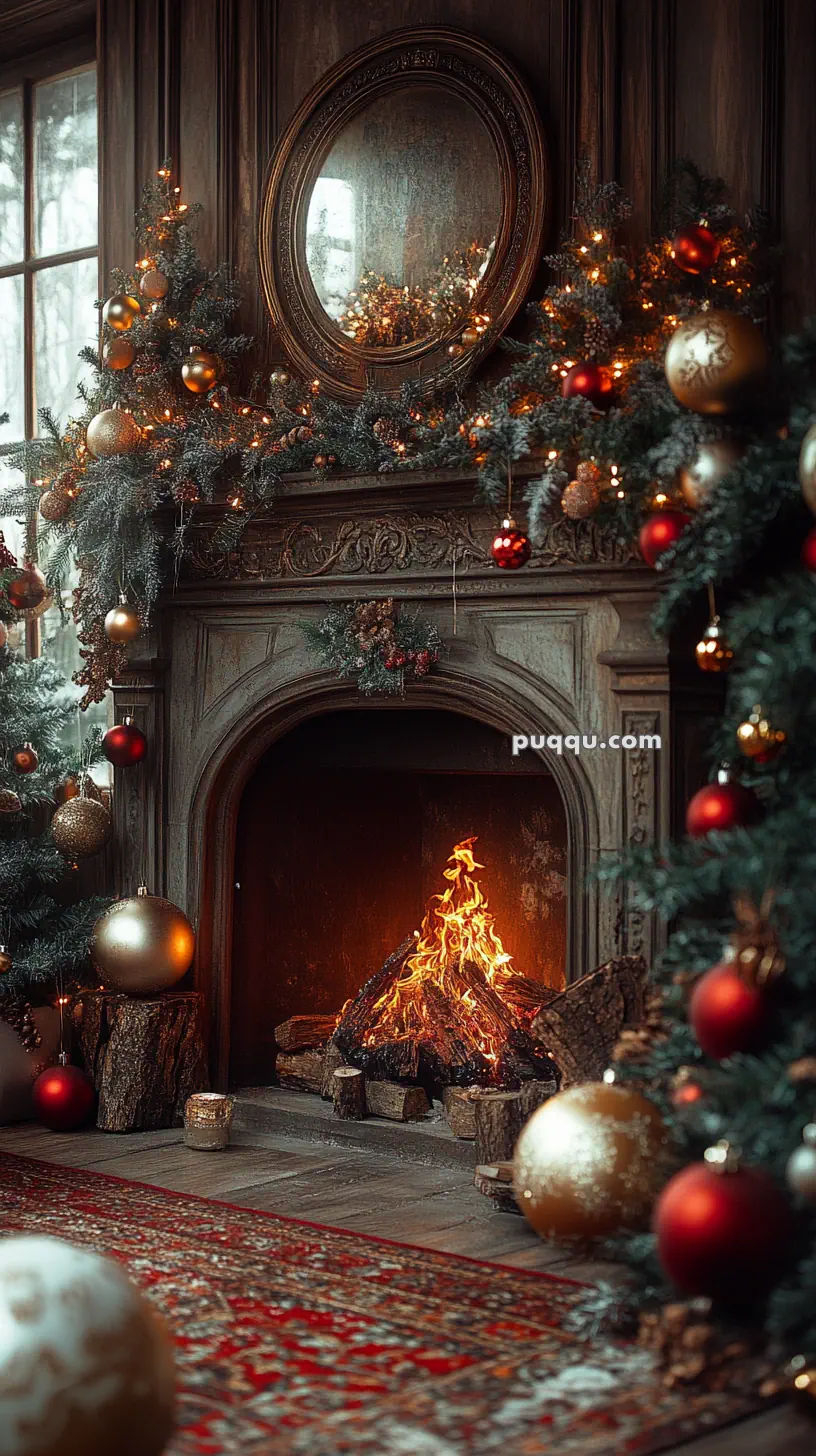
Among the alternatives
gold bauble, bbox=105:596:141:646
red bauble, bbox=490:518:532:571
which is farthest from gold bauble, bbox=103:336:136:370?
red bauble, bbox=490:518:532:571

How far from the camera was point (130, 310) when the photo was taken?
16.5ft

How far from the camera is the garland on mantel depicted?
4.01 metres

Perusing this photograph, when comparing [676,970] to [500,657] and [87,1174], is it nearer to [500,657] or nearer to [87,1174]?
[500,657]

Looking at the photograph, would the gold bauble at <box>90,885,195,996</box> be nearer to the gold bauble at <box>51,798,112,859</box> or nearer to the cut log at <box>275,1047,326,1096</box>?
the gold bauble at <box>51,798,112,859</box>

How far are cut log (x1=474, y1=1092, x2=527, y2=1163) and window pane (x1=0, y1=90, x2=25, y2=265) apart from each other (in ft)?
11.9

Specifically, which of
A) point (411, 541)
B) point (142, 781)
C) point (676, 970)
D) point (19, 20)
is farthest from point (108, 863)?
point (19, 20)

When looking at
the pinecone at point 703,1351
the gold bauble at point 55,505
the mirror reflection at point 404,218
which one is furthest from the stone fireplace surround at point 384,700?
the pinecone at point 703,1351

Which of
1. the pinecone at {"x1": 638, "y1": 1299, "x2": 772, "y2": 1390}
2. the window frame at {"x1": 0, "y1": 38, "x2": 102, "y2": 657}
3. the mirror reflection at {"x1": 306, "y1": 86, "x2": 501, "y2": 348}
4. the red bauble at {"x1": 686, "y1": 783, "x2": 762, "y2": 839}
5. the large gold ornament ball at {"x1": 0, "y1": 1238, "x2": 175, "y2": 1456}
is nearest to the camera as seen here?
the large gold ornament ball at {"x1": 0, "y1": 1238, "x2": 175, "y2": 1456}

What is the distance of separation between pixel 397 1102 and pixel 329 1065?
347 mm

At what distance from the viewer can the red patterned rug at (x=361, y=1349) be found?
269cm

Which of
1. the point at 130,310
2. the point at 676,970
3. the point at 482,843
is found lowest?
the point at 676,970

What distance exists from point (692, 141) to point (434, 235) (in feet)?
2.69

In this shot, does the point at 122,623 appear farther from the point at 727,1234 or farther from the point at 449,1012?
the point at 727,1234

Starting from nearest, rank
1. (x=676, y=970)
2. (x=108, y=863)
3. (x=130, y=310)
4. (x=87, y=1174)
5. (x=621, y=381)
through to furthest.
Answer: (x=676, y=970), (x=621, y=381), (x=87, y=1174), (x=130, y=310), (x=108, y=863)
